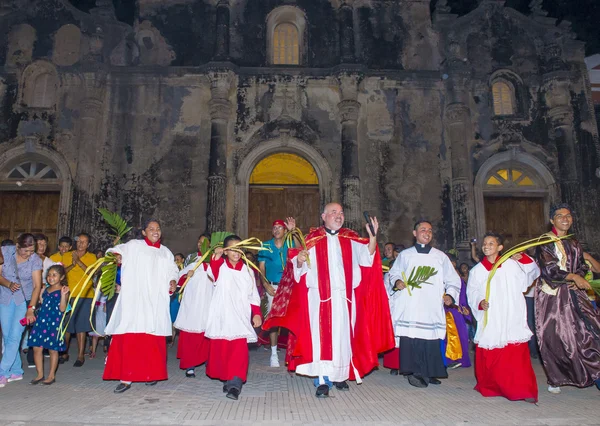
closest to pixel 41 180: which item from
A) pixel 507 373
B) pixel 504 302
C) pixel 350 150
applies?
pixel 350 150

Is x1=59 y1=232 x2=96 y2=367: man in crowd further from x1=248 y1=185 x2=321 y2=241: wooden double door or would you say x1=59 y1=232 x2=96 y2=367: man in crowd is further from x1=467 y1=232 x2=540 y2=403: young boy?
x1=248 y1=185 x2=321 y2=241: wooden double door

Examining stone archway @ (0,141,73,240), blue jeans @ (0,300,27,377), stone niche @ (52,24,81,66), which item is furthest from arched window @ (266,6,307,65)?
blue jeans @ (0,300,27,377)

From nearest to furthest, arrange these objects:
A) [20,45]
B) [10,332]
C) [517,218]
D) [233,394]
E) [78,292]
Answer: [233,394], [10,332], [78,292], [20,45], [517,218]

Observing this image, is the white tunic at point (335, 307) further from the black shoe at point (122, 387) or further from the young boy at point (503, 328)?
the black shoe at point (122, 387)

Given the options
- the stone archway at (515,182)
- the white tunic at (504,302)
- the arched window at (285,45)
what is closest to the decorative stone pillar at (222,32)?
the arched window at (285,45)

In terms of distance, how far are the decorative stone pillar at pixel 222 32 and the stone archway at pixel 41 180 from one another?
5676 millimetres

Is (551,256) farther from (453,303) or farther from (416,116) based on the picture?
(416,116)

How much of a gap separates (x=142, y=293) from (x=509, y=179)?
40.6 feet

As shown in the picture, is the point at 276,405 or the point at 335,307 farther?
the point at 335,307

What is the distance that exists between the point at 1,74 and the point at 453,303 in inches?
577

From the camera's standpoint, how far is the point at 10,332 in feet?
20.0

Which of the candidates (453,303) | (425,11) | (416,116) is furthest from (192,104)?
(453,303)

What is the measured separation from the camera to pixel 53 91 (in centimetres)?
1428

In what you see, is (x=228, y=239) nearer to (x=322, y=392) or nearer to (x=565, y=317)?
(x=322, y=392)
